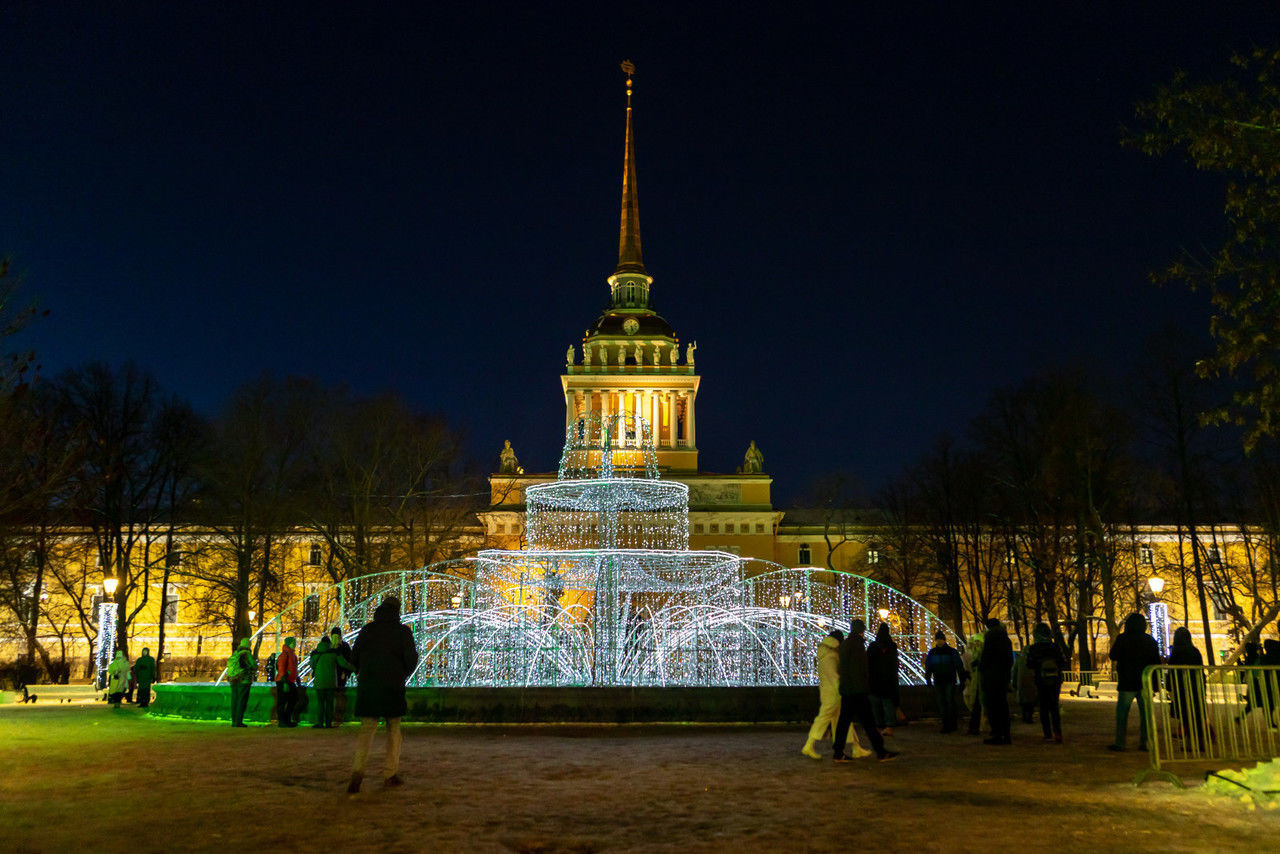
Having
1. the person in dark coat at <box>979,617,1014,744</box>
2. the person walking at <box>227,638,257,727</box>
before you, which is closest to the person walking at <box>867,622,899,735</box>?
the person in dark coat at <box>979,617,1014,744</box>

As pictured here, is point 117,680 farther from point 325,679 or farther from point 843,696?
point 843,696

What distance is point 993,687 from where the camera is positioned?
12062mm

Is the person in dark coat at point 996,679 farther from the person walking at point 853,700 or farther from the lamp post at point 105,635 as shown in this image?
the lamp post at point 105,635

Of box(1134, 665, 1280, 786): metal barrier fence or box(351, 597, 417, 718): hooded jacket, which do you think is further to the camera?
box(1134, 665, 1280, 786): metal barrier fence

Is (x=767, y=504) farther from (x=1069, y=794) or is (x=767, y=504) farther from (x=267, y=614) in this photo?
(x=1069, y=794)

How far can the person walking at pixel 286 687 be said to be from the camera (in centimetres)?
1477

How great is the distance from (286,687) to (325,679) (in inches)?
32.5

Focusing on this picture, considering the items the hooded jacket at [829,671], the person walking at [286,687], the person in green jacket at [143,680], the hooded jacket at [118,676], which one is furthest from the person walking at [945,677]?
the hooded jacket at [118,676]

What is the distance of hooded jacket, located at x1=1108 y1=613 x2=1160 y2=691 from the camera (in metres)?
10.9

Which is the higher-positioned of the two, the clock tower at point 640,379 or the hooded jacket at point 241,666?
the clock tower at point 640,379

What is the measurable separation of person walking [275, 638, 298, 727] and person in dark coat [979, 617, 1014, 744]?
29.0ft

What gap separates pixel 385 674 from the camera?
8344 millimetres

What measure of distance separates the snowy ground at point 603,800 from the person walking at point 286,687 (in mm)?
2653

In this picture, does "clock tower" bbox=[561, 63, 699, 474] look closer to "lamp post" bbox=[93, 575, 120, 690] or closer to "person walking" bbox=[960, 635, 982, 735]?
"lamp post" bbox=[93, 575, 120, 690]
